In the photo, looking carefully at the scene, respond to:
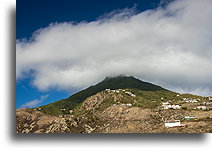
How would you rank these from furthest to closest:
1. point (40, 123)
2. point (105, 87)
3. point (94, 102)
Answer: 1. point (105, 87)
2. point (94, 102)
3. point (40, 123)

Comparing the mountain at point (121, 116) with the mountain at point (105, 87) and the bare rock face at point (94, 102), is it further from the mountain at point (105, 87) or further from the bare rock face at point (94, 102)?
the mountain at point (105, 87)

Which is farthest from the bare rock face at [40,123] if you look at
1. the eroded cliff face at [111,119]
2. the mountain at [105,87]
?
the mountain at [105,87]

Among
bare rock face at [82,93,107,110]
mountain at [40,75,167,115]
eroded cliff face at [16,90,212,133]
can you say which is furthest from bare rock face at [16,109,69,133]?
mountain at [40,75,167,115]

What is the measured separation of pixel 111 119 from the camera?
23.2 metres

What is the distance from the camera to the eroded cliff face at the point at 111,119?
39.7 feet

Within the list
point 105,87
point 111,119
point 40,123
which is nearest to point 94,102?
point 111,119

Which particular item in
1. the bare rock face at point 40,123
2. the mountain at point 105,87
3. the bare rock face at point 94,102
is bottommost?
the bare rock face at point 40,123

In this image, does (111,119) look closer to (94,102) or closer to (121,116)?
(121,116)

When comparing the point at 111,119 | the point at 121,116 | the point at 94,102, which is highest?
the point at 94,102

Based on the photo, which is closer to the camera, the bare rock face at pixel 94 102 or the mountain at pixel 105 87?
the bare rock face at pixel 94 102

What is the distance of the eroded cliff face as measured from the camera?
12.1 m

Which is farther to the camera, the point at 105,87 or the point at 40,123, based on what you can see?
the point at 105,87

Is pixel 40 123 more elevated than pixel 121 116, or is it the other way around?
pixel 121 116
